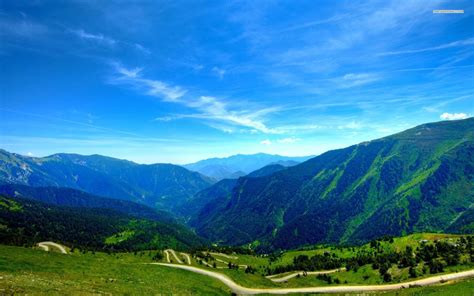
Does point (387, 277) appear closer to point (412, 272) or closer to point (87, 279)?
point (412, 272)

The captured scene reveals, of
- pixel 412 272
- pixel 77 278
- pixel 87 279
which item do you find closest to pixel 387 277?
pixel 412 272

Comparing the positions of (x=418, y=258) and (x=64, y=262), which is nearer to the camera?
(x=64, y=262)

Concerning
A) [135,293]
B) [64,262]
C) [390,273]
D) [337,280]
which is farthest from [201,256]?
[135,293]

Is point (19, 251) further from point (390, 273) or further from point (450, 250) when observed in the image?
point (450, 250)

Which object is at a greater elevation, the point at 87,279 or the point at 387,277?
the point at 87,279

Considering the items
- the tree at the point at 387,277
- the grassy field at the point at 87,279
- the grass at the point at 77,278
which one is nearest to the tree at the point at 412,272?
the grassy field at the point at 87,279

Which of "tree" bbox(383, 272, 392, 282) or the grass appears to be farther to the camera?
"tree" bbox(383, 272, 392, 282)

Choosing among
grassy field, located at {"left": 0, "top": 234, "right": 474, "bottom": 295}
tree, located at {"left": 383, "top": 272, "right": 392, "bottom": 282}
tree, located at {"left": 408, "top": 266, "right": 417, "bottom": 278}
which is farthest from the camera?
tree, located at {"left": 383, "top": 272, "right": 392, "bottom": 282}

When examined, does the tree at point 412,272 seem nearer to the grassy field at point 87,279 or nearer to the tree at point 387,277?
the grassy field at point 87,279

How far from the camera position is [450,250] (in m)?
106

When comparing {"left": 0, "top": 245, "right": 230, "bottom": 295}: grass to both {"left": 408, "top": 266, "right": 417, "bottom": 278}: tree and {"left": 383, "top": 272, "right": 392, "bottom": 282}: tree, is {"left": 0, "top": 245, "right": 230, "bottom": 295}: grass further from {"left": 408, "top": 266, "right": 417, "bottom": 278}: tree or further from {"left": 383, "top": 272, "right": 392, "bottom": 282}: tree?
{"left": 408, "top": 266, "right": 417, "bottom": 278}: tree

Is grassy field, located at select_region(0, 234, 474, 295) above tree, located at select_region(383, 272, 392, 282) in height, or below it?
above

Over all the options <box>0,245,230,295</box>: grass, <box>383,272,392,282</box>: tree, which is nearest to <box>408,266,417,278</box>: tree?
<box>383,272,392,282</box>: tree

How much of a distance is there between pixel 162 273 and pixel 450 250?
105362mm
